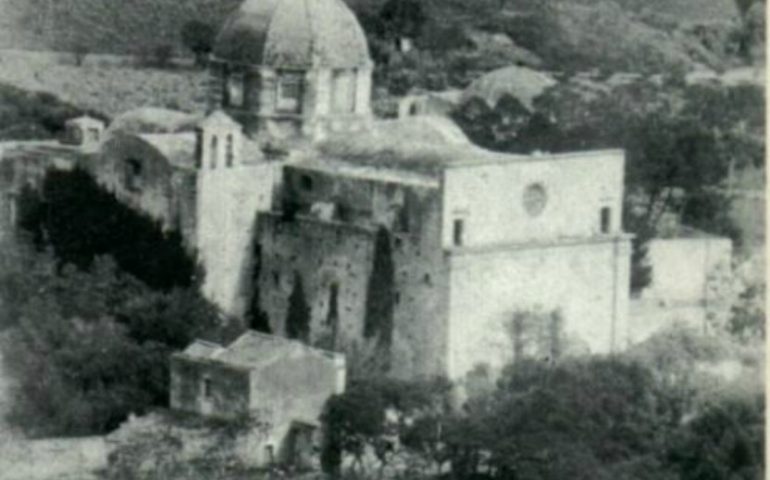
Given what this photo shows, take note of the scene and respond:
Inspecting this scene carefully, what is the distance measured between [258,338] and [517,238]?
4.63 m

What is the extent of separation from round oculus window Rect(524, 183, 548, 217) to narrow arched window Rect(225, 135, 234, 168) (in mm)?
4592

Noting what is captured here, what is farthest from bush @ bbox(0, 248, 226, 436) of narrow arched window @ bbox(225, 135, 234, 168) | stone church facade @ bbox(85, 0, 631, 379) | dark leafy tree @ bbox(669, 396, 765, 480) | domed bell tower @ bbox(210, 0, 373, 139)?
dark leafy tree @ bbox(669, 396, 765, 480)

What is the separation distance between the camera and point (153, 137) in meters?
38.2

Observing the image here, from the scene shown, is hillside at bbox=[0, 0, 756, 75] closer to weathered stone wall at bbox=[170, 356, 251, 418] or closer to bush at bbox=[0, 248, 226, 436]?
bush at bbox=[0, 248, 226, 436]

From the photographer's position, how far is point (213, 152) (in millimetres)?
37375

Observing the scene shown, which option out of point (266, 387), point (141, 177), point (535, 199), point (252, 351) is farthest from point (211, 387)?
point (535, 199)

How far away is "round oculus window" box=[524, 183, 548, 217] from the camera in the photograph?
36656 millimetres

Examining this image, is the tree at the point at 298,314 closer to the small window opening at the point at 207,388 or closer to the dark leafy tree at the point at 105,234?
the dark leafy tree at the point at 105,234

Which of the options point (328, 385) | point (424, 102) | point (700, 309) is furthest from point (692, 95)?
point (328, 385)

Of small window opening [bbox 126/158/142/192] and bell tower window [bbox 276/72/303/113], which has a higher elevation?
bell tower window [bbox 276/72/303/113]

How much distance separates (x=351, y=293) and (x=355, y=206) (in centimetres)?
131

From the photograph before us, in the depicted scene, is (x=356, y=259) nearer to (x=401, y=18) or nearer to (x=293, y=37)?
(x=293, y=37)

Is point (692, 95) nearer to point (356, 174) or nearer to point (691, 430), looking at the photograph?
point (356, 174)

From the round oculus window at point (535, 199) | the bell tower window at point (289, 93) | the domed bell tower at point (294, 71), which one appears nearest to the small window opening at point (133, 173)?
the domed bell tower at point (294, 71)
